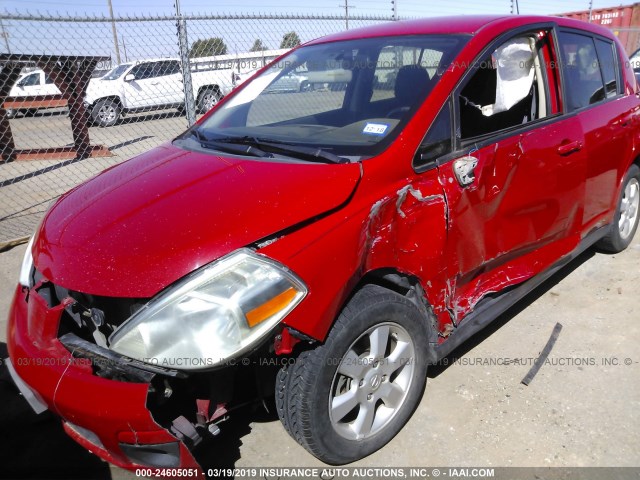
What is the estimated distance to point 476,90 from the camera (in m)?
2.69

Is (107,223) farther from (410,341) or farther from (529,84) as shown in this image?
(529,84)

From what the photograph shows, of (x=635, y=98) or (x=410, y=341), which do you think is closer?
(x=410, y=341)

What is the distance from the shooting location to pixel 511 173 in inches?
106

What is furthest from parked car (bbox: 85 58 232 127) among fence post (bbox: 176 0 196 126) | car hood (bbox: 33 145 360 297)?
car hood (bbox: 33 145 360 297)

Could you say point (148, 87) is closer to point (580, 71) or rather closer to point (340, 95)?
point (340, 95)

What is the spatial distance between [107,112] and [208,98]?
10.8ft

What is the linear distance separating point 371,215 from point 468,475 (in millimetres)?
1187

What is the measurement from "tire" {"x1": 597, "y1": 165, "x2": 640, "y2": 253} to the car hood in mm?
2897

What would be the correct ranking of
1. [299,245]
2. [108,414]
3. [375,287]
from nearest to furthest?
[108,414]
[299,245]
[375,287]

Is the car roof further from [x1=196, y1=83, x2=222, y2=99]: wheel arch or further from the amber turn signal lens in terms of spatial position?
[x1=196, y1=83, x2=222, y2=99]: wheel arch

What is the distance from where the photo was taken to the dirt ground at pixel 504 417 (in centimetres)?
234

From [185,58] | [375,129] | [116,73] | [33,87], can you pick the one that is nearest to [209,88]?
[116,73]

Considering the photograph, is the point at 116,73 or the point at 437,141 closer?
the point at 437,141

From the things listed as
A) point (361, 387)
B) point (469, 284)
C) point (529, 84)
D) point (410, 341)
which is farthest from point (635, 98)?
point (361, 387)
